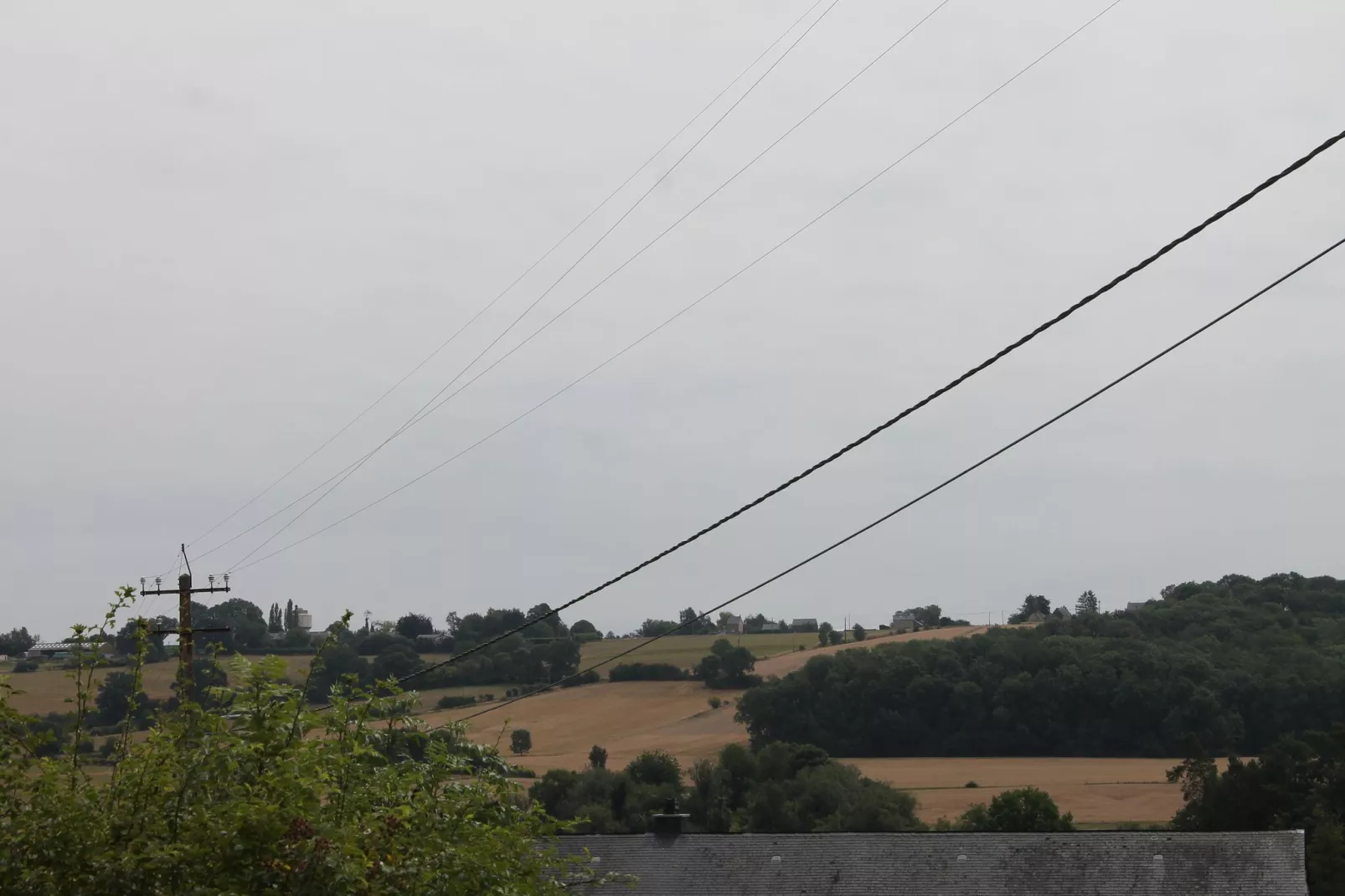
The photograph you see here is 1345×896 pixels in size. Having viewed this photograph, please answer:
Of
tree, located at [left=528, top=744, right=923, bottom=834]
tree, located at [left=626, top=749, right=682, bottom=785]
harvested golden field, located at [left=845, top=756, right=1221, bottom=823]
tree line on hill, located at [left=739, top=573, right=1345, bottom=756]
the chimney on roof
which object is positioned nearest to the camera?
the chimney on roof

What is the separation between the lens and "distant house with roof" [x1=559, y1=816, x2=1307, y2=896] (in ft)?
80.3

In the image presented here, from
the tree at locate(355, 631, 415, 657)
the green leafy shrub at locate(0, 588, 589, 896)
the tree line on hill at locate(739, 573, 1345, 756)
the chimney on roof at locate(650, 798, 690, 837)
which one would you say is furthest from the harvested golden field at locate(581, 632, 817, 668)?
the green leafy shrub at locate(0, 588, 589, 896)

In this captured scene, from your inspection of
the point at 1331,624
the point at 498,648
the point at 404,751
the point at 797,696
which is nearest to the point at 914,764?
the point at 797,696

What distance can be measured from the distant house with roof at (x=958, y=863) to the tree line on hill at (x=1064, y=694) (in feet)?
170

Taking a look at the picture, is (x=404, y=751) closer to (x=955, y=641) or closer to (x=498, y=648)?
(x=498, y=648)

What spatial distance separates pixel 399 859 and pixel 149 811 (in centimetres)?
151

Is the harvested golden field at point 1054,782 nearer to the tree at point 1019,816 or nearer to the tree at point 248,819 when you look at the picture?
the tree at point 1019,816

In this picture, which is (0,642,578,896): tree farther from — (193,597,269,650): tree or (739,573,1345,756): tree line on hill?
(739,573,1345,756): tree line on hill

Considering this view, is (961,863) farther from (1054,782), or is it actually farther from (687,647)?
(687,647)

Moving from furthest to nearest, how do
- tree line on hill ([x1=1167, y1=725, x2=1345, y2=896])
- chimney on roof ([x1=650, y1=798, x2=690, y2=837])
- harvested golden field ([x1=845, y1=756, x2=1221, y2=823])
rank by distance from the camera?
1. harvested golden field ([x1=845, y1=756, x2=1221, y2=823])
2. tree line on hill ([x1=1167, y1=725, x2=1345, y2=896])
3. chimney on roof ([x1=650, y1=798, x2=690, y2=837])

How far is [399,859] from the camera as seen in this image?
822 cm

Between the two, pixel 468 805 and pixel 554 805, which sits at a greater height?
pixel 468 805

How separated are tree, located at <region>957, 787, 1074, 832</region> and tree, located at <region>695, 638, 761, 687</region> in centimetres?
4221

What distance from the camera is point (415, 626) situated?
104 meters
